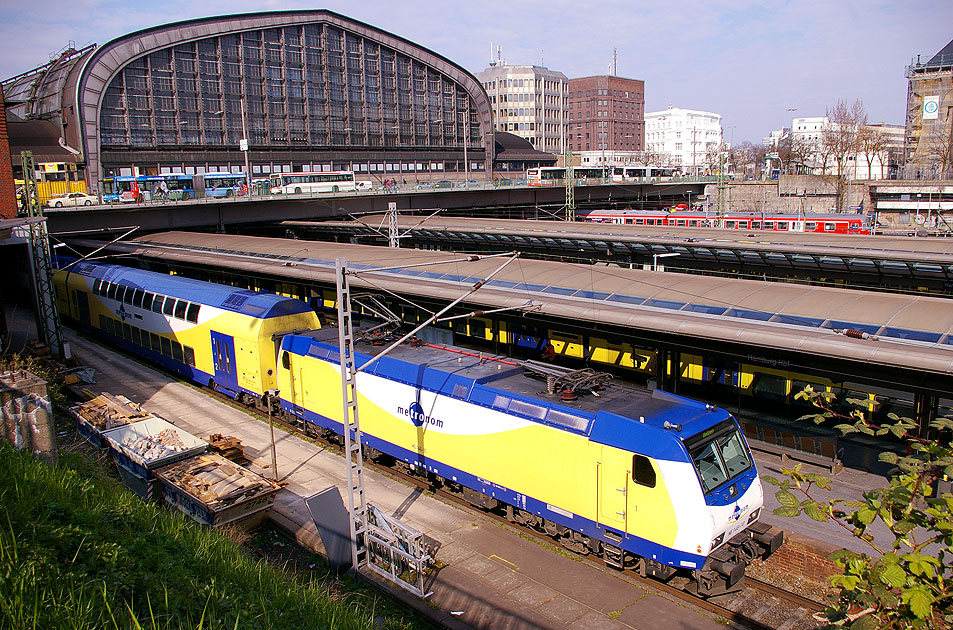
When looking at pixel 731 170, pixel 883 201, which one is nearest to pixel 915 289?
pixel 883 201

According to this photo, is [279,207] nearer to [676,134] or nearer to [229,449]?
[229,449]

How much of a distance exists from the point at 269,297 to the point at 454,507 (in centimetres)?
1083

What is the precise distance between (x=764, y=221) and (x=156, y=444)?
50.3 m

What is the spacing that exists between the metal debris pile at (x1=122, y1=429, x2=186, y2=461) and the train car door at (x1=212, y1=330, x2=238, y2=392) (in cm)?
502

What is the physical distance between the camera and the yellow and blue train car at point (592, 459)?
11945 millimetres

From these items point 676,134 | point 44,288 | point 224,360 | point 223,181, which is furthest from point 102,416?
point 676,134

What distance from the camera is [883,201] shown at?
73875 mm

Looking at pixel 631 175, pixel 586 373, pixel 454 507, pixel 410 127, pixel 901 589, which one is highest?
pixel 410 127

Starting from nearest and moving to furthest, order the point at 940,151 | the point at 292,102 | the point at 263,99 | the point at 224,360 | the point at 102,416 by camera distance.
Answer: the point at 102,416 < the point at 224,360 < the point at 940,151 < the point at 263,99 < the point at 292,102

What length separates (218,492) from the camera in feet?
49.6

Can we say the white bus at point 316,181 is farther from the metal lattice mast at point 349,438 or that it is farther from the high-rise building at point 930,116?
the high-rise building at point 930,116

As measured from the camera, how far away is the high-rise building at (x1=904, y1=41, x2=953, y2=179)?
83500 mm

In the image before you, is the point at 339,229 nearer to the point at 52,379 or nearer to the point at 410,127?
the point at 52,379

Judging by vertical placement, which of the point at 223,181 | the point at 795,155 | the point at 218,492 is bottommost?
the point at 218,492
